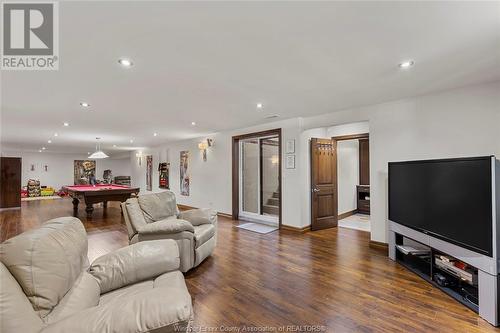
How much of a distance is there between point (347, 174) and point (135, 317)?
260 inches

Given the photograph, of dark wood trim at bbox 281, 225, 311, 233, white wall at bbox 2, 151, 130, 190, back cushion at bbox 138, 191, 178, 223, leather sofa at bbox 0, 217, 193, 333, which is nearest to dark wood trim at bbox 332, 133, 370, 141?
dark wood trim at bbox 281, 225, 311, 233

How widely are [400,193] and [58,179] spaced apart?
1642 cm

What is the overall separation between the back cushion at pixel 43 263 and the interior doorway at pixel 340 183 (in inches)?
176

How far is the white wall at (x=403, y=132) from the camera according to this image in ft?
9.93

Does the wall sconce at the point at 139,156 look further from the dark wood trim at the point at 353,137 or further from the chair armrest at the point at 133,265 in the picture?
the chair armrest at the point at 133,265

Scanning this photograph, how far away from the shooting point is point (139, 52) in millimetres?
2203

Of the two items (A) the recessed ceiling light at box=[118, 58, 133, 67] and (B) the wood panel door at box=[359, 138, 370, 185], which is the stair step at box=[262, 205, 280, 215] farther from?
(A) the recessed ceiling light at box=[118, 58, 133, 67]

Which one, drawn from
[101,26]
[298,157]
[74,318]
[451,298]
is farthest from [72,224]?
[298,157]

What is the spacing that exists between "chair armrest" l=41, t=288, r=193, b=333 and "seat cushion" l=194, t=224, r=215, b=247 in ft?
6.55

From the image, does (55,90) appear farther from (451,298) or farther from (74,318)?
(451,298)

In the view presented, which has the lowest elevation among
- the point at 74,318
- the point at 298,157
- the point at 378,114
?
the point at 74,318

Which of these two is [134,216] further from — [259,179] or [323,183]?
[323,183]

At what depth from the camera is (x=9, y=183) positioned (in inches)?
333

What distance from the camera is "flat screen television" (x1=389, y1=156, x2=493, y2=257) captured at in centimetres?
222
